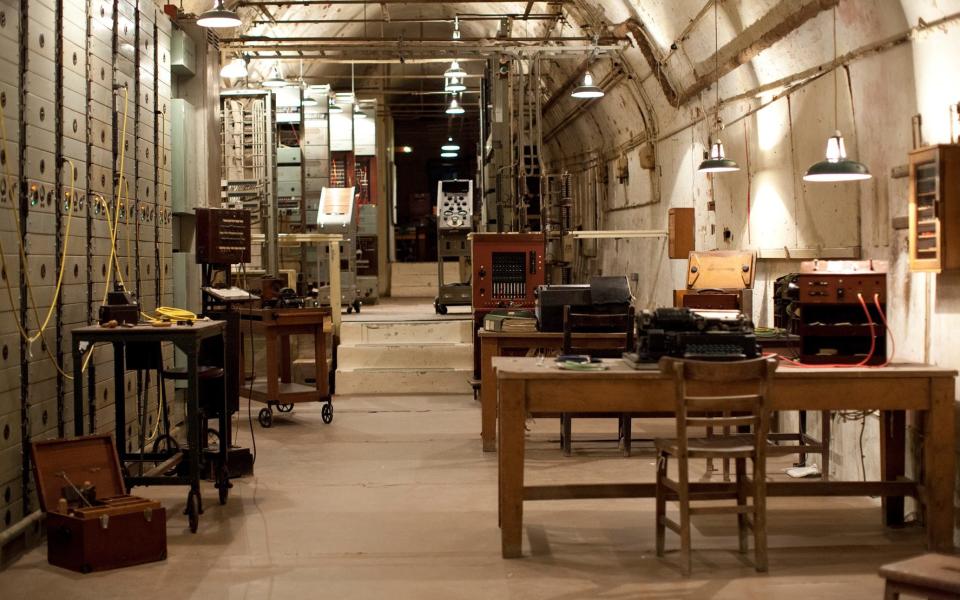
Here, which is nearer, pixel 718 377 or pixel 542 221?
pixel 718 377

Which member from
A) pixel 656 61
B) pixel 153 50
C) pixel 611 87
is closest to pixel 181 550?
pixel 153 50

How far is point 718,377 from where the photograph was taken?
14.6 feet

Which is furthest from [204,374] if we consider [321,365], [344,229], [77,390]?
[344,229]

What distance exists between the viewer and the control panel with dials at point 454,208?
1625 cm

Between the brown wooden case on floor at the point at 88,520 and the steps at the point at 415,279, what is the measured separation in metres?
15.4

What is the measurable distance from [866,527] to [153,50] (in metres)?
5.78

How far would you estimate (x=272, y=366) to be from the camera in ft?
29.0

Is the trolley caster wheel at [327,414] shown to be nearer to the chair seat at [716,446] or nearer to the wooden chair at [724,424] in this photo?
the chair seat at [716,446]

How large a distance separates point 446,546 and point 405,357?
6.26 metres

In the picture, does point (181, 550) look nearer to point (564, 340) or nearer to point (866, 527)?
point (564, 340)

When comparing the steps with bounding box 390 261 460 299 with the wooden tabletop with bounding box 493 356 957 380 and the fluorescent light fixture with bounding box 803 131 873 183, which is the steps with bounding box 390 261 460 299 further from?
the wooden tabletop with bounding box 493 356 957 380

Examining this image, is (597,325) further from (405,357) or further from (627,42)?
(627,42)

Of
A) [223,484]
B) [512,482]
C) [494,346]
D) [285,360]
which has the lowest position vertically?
[223,484]

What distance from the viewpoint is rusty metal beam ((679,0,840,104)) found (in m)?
6.89
